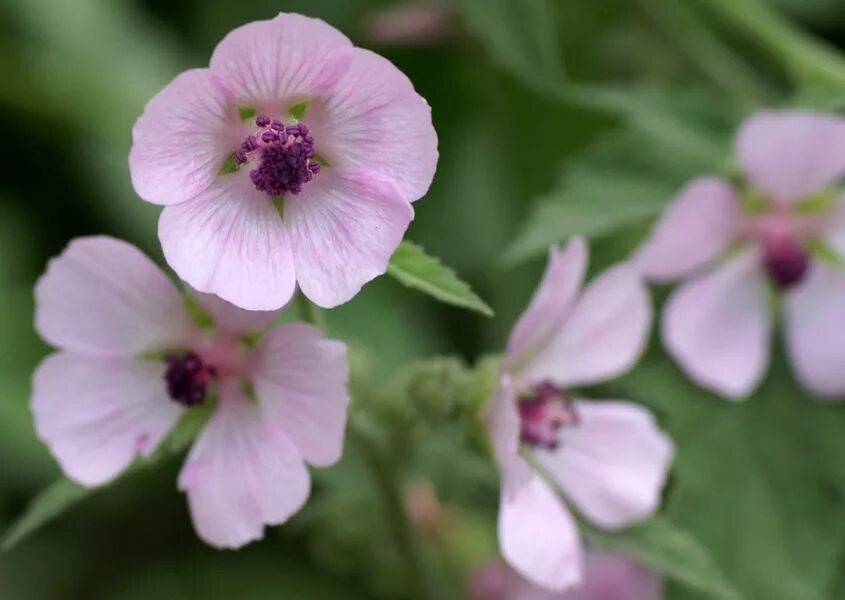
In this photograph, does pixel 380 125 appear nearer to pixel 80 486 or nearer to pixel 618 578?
pixel 80 486

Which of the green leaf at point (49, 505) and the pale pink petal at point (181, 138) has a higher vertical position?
the pale pink petal at point (181, 138)

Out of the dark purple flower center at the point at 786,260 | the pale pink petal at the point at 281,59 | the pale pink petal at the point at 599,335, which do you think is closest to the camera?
the pale pink petal at the point at 281,59

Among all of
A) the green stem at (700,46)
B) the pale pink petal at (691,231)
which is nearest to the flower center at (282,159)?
the pale pink petal at (691,231)

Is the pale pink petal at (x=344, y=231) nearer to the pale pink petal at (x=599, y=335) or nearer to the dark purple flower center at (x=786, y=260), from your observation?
the pale pink petal at (x=599, y=335)

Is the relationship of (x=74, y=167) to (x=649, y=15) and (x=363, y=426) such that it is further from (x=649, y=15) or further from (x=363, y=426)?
(x=363, y=426)

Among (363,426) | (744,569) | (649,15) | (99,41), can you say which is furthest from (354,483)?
(99,41)

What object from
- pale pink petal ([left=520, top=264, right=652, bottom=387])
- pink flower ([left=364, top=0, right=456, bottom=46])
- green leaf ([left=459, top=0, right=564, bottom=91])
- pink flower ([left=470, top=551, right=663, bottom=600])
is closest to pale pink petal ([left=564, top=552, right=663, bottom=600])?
pink flower ([left=470, top=551, right=663, bottom=600])
